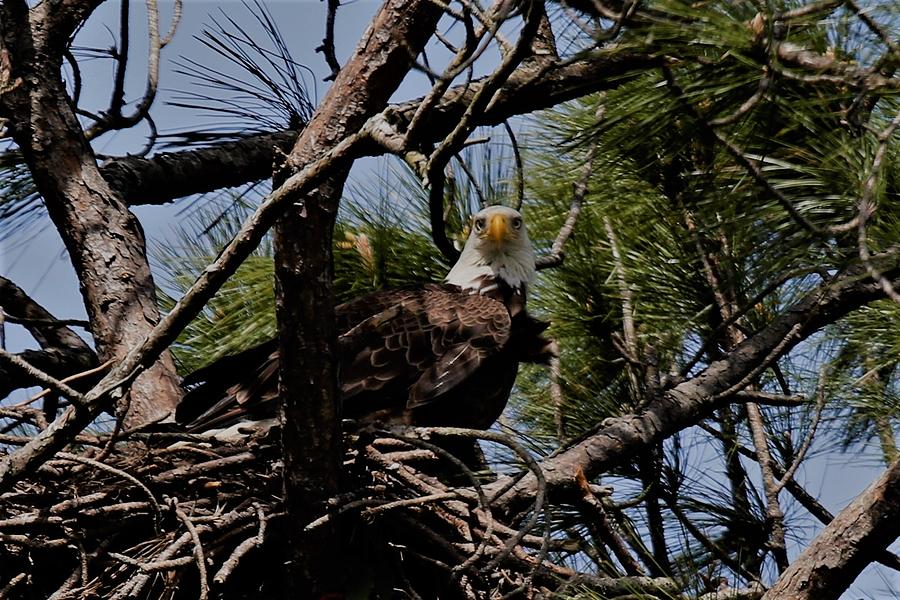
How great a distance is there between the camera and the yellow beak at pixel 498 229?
4.10 m

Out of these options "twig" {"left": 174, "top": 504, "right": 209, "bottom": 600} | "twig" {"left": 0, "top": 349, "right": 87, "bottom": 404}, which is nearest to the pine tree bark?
"twig" {"left": 174, "top": 504, "right": 209, "bottom": 600}

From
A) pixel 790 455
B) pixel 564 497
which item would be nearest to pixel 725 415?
pixel 790 455

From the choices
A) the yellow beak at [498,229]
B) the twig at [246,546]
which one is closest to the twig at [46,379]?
the twig at [246,546]

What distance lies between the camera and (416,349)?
3783 mm

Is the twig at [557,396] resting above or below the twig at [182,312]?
above

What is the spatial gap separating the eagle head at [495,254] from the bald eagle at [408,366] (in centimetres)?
25

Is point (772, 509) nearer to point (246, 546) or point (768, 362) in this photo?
point (768, 362)

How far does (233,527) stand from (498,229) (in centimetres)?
150

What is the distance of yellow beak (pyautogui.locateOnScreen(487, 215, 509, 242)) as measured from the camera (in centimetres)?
410

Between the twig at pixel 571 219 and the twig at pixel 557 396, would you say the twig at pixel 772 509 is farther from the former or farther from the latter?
the twig at pixel 571 219

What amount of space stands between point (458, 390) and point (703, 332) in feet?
2.46

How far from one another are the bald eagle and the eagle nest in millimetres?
456

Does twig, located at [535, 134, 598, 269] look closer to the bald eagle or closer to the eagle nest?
the bald eagle

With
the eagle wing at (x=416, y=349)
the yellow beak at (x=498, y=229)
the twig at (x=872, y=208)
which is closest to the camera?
the twig at (x=872, y=208)
